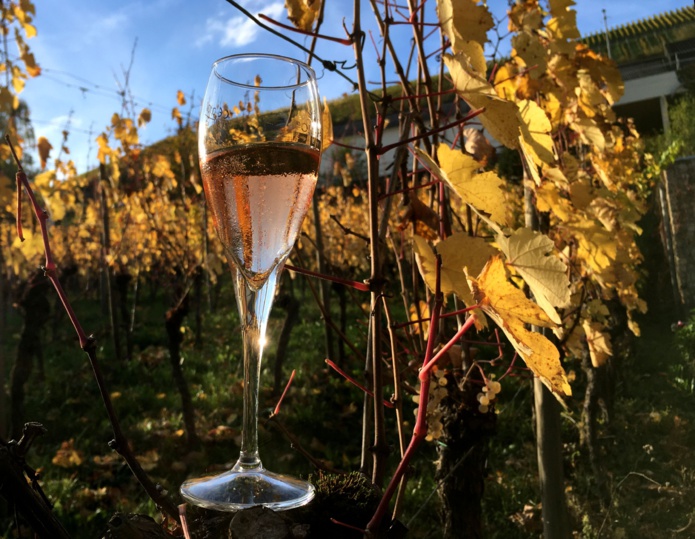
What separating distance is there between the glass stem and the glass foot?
0.8 inches

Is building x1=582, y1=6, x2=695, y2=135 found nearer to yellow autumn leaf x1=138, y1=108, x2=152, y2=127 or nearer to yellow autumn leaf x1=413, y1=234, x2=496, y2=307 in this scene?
yellow autumn leaf x1=138, y1=108, x2=152, y2=127

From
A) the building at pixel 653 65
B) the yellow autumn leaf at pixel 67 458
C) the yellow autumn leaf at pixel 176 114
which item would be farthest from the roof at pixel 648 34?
the yellow autumn leaf at pixel 67 458

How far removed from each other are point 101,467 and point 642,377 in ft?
14.4

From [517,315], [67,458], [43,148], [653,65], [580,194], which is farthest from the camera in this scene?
[653,65]

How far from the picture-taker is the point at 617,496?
10.4ft

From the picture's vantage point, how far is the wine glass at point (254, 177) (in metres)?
0.67

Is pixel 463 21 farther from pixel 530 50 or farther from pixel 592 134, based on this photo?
pixel 592 134

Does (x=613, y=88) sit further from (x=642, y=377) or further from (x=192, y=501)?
(x=642, y=377)

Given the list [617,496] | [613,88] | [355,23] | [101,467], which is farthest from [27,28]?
[617,496]

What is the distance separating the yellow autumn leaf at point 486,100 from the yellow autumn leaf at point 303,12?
26 cm

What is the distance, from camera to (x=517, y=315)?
1.63 feet

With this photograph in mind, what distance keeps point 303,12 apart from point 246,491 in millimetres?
608

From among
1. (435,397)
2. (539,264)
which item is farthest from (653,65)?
Answer: (539,264)

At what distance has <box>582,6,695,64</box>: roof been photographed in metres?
19.1
